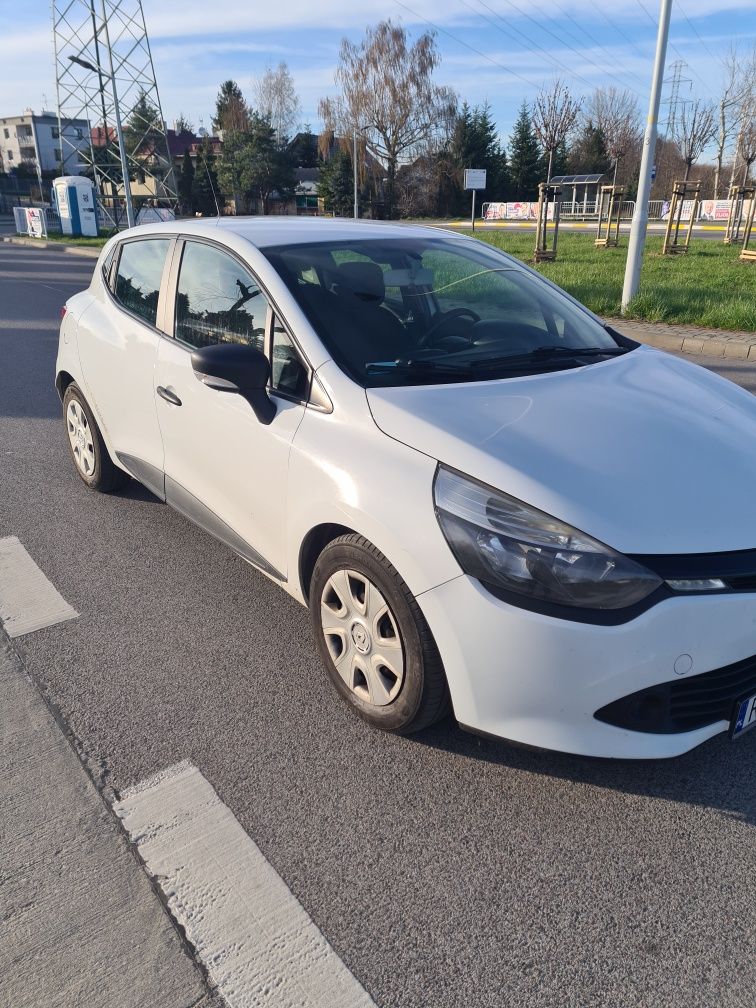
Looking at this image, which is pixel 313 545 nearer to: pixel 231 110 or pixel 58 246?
pixel 58 246

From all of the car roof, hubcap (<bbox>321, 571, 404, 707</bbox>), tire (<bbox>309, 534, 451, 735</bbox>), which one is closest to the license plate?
tire (<bbox>309, 534, 451, 735</bbox>)

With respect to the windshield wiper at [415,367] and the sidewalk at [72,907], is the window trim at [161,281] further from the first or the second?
the sidewalk at [72,907]

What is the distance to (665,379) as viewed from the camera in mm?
3092

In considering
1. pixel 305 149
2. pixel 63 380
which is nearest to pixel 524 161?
pixel 305 149

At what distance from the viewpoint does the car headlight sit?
6.78 feet

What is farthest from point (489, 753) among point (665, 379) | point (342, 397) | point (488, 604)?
point (665, 379)

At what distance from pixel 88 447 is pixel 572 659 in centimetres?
355

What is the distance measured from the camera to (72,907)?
200cm

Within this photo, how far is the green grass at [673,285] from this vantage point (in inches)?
407

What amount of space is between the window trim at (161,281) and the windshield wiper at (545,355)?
157cm

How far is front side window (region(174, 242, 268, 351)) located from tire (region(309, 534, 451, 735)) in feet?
3.30

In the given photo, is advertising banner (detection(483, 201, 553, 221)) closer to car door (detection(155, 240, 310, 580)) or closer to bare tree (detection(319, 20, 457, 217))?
bare tree (detection(319, 20, 457, 217))

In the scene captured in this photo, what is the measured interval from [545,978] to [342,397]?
5.78ft

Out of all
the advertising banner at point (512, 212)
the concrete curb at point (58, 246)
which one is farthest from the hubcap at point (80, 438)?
the advertising banner at point (512, 212)
